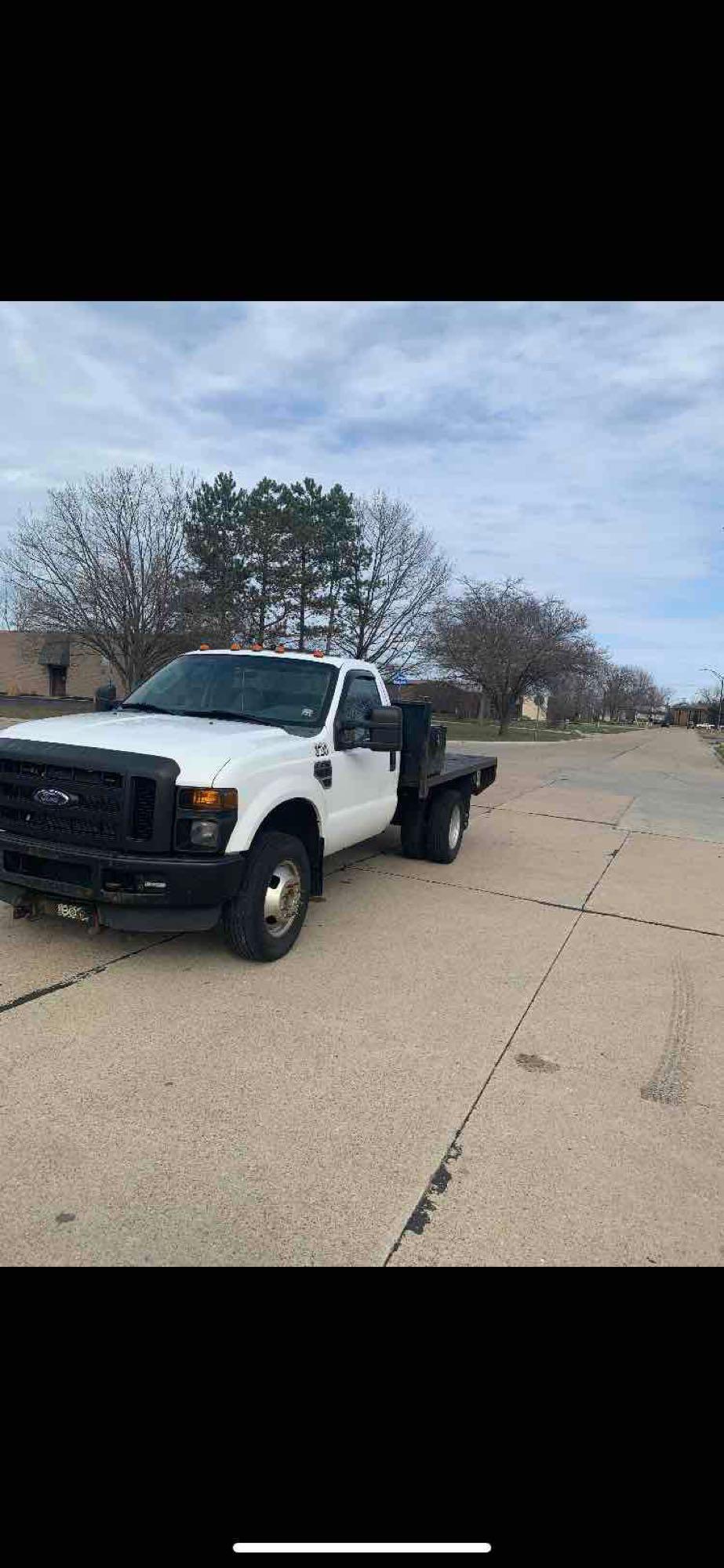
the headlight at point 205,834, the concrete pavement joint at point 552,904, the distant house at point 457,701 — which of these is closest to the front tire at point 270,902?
the headlight at point 205,834

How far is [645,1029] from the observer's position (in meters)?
4.14

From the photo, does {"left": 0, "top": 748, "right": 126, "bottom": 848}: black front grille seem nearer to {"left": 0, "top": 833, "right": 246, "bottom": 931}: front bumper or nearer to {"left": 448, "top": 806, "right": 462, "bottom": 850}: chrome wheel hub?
{"left": 0, "top": 833, "right": 246, "bottom": 931}: front bumper

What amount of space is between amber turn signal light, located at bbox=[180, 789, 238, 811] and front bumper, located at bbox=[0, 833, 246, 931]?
268 millimetres

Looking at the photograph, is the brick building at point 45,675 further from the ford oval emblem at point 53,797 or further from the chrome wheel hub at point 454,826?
the ford oval emblem at point 53,797

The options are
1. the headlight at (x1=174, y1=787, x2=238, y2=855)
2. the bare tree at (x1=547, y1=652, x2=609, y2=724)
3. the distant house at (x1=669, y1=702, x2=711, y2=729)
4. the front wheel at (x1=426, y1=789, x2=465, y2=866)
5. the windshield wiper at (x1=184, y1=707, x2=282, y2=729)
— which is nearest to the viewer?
the headlight at (x1=174, y1=787, x2=238, y2=855)

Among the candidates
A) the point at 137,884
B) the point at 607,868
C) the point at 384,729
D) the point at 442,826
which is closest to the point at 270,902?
the point at 137,884

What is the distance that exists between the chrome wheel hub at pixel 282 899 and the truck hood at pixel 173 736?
760mm

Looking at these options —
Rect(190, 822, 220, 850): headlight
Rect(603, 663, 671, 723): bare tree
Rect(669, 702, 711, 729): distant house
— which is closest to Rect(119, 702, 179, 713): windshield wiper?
Rect(190, 822, 220, 850): headlight

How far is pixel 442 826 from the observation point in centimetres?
757

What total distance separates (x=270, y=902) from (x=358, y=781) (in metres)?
1.50

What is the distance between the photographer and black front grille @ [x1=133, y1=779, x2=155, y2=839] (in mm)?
3941
